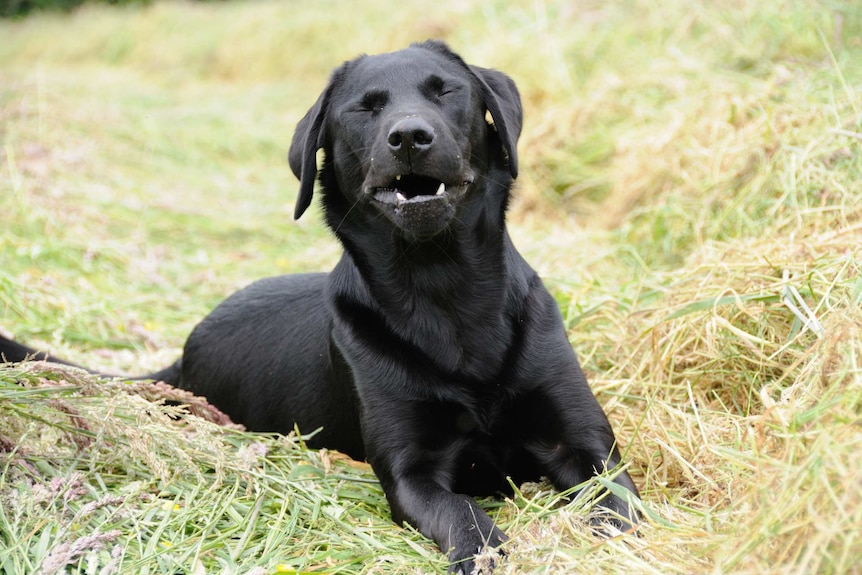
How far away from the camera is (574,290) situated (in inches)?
178

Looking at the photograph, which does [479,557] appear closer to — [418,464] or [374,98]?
[418,464]

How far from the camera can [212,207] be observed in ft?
25.1

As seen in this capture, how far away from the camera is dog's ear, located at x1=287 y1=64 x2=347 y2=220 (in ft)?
10.4

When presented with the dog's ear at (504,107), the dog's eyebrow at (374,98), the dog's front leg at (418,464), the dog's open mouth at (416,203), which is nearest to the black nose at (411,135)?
the dog's open mouth at (416,203)

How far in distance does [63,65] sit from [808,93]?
641 inches

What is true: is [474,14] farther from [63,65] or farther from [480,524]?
[63,65]

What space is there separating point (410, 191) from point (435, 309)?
406 millimetres

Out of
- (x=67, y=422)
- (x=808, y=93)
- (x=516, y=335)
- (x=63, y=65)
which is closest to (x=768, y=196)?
(x=808, y=93)

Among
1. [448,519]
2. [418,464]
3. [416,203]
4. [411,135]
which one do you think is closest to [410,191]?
[416,203]

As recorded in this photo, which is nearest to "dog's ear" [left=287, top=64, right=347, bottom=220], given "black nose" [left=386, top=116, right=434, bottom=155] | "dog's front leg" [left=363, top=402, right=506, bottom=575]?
"black nose" [left=386, top=116, right=434, bottom=155]

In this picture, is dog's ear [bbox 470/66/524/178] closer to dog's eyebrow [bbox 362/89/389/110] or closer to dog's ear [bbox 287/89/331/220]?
dog's eyebrow [bbox 362/89/389/110]

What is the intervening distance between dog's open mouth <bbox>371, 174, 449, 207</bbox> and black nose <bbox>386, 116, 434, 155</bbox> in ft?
0.44

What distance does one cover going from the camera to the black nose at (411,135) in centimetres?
273

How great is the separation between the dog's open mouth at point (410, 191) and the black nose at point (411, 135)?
0.13 metres
